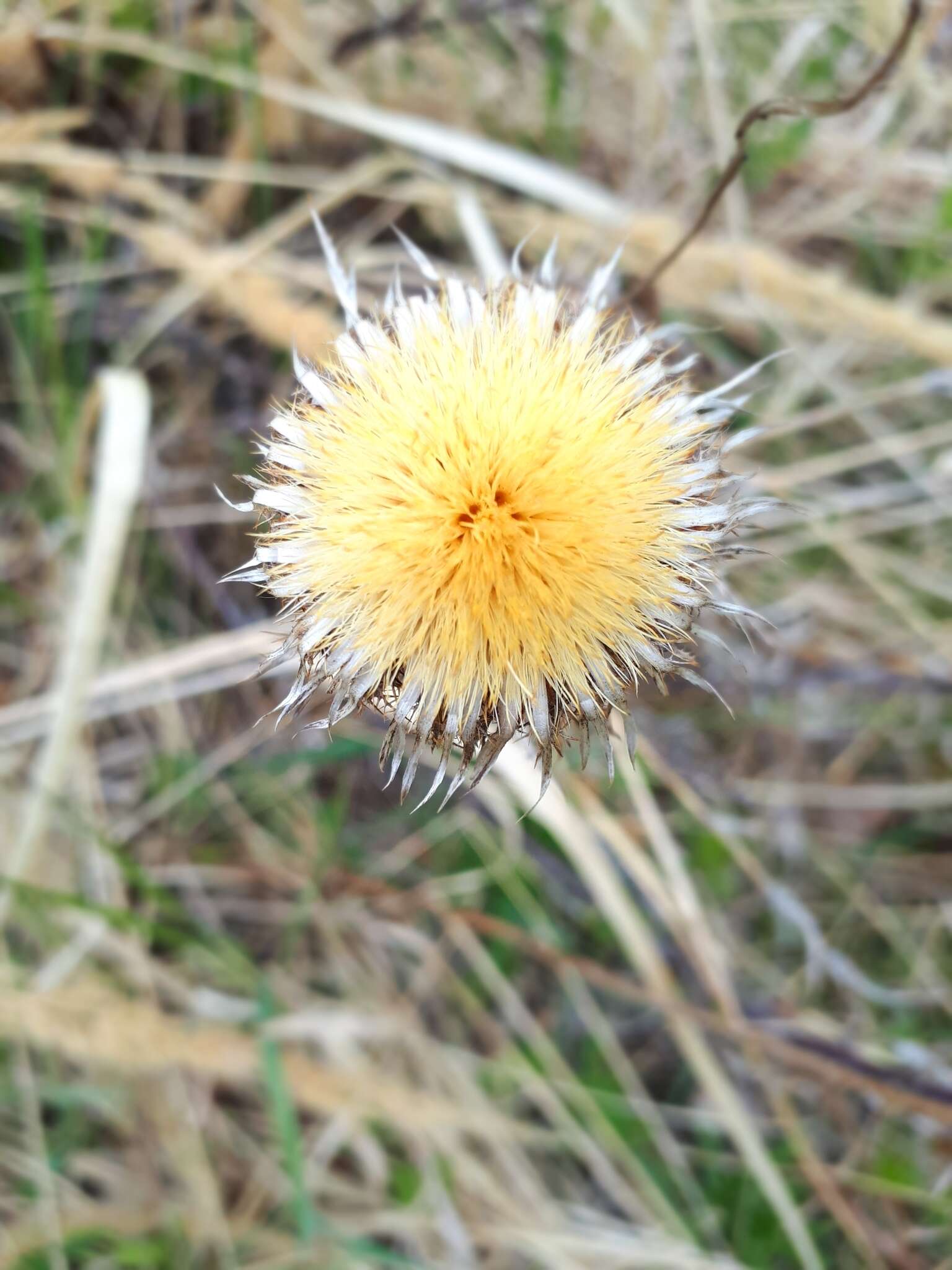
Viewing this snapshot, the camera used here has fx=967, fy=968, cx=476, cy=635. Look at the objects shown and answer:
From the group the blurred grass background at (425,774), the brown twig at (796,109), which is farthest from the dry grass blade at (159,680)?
the brown twig at (796,109)

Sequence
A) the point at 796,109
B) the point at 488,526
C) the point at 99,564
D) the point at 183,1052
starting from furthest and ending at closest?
the point at 183,1052
the point at 99,564
the point at 796,109
the point at 488,526

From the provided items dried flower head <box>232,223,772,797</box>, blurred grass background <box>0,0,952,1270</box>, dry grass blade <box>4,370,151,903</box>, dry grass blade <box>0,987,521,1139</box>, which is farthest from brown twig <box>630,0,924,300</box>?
dry grass blade <box>0,987,521,1139</box>

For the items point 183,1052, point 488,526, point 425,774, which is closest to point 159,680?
point 425,774

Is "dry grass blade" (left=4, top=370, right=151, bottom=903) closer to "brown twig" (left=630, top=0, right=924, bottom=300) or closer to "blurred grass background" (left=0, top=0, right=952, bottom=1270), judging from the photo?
"blurred grass background" (left=0, top=0, right=952, bottom=1270)

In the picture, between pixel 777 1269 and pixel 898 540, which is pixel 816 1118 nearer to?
pixel 777 1269

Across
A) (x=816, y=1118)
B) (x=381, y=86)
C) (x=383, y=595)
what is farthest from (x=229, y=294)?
(x=816, y=1118)

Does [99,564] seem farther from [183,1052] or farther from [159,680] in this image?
[183,1052]

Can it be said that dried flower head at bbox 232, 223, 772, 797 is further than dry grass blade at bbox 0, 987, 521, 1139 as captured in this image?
No
